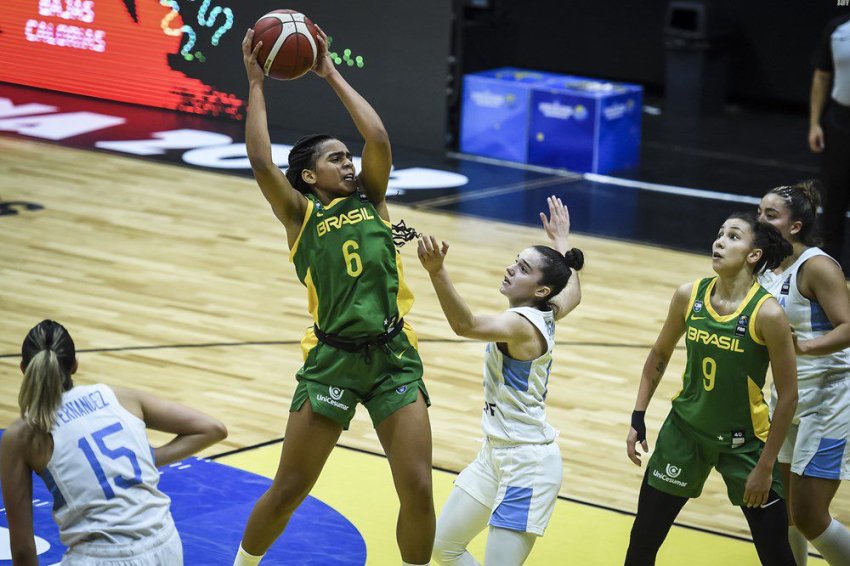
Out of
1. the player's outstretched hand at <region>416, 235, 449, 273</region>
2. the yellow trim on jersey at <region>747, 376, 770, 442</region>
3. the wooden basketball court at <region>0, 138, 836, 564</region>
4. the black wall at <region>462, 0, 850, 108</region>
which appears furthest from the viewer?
the black wall at <region>462, 0, 850, 108</region>

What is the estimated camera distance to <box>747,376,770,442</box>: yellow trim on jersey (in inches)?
175

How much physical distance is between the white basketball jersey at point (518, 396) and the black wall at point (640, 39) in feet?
34.4

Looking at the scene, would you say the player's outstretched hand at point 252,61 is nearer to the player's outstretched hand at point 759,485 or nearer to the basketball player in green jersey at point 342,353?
the basketball player in green jersey at point 342,353

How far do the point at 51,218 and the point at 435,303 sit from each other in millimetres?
3581

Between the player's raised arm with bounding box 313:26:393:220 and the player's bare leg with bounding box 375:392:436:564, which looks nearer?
the player's bare leg with bounding box 375:392:436:564

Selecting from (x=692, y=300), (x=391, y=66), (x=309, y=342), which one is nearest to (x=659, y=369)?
(x=692, y=300)

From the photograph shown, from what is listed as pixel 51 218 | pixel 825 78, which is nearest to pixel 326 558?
pixel 825 78

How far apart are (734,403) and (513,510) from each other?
0.80 m

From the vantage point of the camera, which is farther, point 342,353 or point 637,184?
point 637,184

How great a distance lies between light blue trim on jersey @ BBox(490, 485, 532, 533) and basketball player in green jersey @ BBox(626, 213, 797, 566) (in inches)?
14.9

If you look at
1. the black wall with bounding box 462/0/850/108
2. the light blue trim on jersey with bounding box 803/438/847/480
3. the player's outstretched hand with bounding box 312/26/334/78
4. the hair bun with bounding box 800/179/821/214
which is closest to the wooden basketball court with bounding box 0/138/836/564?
the light blue trim on jersey with bounding box 803/438/847/480

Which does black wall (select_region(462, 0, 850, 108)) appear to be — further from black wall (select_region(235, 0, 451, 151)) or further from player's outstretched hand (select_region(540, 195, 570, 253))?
player's outstretched hand (select_region(540, 195, 570, 253))

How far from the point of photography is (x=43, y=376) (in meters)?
3.51

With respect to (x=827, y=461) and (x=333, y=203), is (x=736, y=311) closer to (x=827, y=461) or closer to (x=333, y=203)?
(x=827, y=461)
